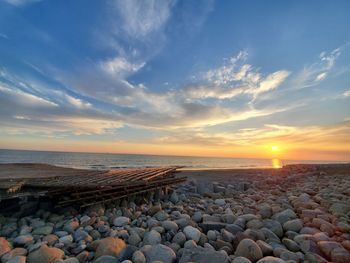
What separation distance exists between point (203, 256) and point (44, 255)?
299cm

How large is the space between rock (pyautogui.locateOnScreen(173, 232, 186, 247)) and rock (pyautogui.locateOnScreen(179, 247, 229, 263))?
0.74 metres

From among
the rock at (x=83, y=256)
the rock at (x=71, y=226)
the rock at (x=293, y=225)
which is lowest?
the rock at (x=83, y=256)

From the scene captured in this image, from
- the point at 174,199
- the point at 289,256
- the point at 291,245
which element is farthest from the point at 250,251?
the point at 174,199

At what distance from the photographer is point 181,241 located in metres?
4.96

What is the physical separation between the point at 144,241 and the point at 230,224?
7.50 ft

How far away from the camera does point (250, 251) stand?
167 inches

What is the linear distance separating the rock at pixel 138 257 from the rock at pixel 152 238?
27.4 inches

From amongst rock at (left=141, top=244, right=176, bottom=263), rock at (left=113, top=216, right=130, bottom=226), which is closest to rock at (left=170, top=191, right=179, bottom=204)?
rock at (left=113, top=216, right=130, bottom=226)

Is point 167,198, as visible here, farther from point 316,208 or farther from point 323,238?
point 323,238

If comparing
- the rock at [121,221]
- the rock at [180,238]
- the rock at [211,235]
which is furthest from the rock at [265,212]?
the rock at [121,221]

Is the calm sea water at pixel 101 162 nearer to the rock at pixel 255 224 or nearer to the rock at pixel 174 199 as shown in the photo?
the rock at pixel 174 199

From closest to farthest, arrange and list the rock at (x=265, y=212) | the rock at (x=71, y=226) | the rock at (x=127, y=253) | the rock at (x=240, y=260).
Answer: the rock at (x=240, y=260) → the rock at (x=127, y=253) → the rock at (x=71, y=226) → the rock at (x=265, y=212)

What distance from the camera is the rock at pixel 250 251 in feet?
13.7

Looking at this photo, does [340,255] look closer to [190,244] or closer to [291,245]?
[291,245]
